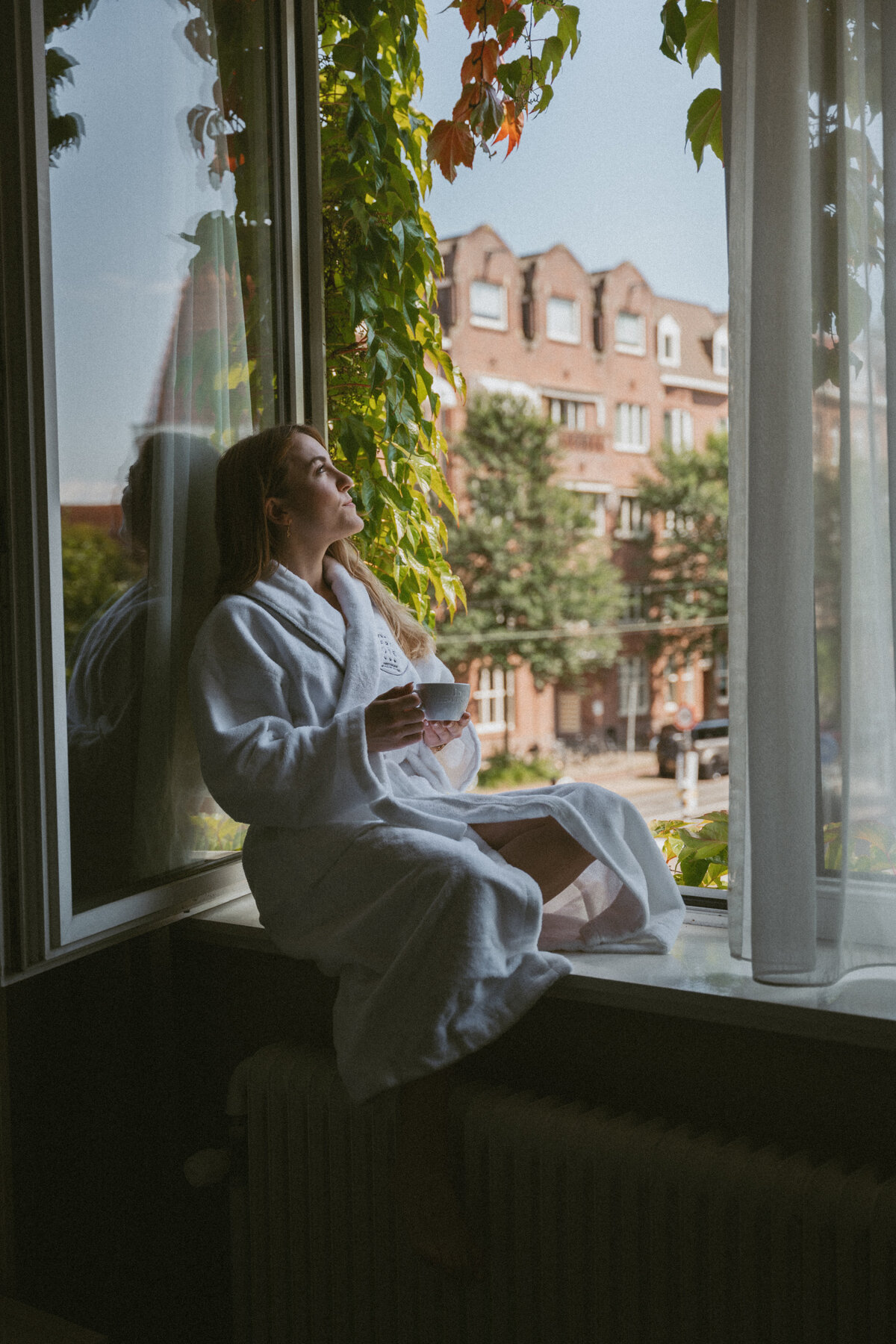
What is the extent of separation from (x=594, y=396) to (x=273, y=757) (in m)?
19.2

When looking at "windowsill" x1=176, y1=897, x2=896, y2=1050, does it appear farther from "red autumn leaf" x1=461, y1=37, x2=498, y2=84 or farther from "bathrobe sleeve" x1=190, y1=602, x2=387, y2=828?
"red autumn leaf" x1=461, y1=37, x2=498, y2=84

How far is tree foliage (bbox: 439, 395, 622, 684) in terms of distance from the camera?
17.7 metres

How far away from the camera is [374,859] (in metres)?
1.26

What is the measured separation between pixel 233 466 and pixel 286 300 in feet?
1.22

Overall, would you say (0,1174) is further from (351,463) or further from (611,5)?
(611,5)

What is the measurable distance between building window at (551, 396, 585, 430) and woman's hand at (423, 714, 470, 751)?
17.7 m

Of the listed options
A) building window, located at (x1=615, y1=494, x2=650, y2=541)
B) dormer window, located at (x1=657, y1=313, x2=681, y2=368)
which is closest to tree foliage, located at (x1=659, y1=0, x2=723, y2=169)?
building window, located at (x1=615, y1=494, x2=650, y2=541)

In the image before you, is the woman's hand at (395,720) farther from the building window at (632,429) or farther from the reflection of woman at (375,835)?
the building window at (632,429)

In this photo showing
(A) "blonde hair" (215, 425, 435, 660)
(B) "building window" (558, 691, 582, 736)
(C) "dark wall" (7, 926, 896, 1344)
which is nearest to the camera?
(C) "dark wall" (7, 926, 896, 1344)

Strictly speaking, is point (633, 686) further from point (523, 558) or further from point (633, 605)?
point (523, 558)

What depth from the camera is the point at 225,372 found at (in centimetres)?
157

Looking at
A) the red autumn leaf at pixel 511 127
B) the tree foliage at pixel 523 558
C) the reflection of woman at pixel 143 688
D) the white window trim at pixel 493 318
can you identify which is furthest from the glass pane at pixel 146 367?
the white window trim at pixel 493 318

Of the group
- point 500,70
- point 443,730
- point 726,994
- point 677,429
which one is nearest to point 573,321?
point 677,429

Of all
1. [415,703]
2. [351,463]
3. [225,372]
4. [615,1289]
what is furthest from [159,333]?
[615,1289]
